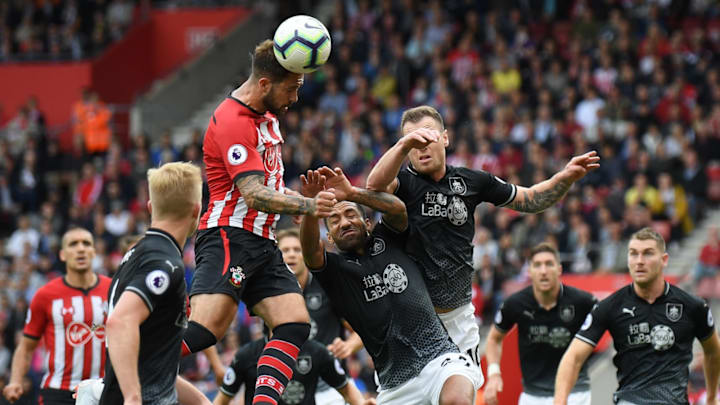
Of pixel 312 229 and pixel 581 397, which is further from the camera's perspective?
pixel 581 397

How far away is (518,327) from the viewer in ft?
34.4

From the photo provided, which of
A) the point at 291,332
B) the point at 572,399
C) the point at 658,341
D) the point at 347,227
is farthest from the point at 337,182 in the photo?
the point at 572,399

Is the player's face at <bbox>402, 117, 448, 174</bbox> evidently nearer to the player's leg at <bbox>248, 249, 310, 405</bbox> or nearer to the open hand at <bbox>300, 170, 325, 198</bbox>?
the open hand at <bbox>300, 170, 325, 198</bbox>

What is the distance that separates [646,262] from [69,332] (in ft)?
16.5

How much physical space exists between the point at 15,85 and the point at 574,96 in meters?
13.9

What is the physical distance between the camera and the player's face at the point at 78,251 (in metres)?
9.88

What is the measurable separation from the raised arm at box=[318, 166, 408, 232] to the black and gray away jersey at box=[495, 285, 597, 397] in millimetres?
2804

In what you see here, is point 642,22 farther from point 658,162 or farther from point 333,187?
point 333,187

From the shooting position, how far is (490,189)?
8.26 metres

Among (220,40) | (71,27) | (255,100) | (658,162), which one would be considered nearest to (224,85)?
(220,40)

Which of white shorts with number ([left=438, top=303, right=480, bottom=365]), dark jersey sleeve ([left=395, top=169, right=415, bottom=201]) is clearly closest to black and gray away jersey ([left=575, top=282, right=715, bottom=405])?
white shorts with number ([left=438, top=303, right=480, bottom=365])

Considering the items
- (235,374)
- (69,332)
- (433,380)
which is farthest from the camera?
(69,332)

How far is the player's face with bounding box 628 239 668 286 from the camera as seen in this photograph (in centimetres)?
886

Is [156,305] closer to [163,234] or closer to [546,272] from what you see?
[163,234]
